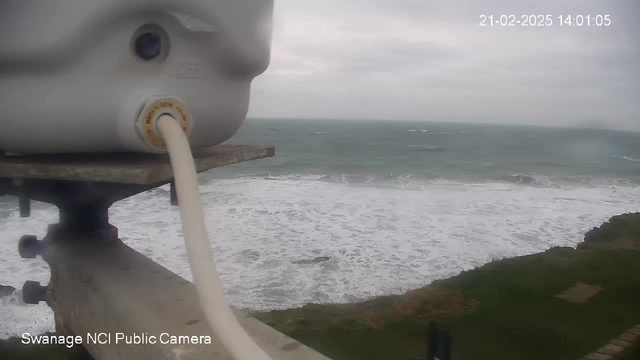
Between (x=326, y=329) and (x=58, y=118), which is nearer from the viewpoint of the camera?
(x=58, y=118)

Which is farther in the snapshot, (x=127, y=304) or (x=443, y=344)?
(x=443, y=344)

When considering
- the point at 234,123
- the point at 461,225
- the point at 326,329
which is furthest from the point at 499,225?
the point at 234,123

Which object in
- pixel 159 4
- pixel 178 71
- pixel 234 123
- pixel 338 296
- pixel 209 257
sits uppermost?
pixel 159 4

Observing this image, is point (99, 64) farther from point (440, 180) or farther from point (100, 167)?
point (440, 180)

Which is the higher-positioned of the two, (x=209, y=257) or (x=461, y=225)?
(x=209, y=257)

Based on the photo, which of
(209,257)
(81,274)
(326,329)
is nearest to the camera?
(209,257)

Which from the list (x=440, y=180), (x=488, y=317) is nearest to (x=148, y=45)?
(x=488, y=317)

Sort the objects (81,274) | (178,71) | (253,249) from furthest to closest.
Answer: (253,249), (81,274), (178,71)

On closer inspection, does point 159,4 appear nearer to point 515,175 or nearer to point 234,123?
point 234,123
